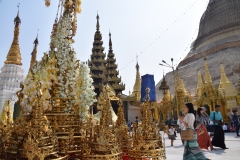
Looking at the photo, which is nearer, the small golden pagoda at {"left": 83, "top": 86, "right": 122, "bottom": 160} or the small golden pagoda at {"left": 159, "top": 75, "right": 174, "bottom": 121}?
the small golden pagoda at {"left": 83, "top": 86, "right": 122, "bottom": 160}

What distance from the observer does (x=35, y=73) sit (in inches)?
174

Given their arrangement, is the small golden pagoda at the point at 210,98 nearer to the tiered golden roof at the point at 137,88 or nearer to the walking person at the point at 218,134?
the tiered golden roof at the point at 137,88

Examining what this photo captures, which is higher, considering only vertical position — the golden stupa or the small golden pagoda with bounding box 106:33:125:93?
the small golden pagoda with bounding box 106:33:125:93

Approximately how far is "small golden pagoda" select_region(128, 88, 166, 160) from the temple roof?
122 ft

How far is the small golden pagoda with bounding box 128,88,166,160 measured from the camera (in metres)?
3.89

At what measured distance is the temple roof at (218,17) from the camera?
3612cm

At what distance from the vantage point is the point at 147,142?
398cm

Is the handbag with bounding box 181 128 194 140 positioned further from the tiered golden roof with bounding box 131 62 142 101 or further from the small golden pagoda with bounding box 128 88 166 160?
the tiered golden roof with bounding box 131 62 142 101

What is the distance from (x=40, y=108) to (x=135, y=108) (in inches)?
1128

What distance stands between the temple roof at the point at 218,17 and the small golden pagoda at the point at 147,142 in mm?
37136

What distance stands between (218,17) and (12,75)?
34500 millimetres

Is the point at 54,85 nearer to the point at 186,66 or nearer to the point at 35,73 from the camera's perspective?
the point at 35,73

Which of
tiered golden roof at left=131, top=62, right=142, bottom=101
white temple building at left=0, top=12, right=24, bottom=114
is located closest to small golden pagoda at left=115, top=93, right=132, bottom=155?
white temple building at left=0, top=12, right=24, bottom=114

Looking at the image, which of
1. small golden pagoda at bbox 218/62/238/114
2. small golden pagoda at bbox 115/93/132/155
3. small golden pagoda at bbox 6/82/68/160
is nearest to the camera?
small golden pagoda at bbox 6/82/68/160
